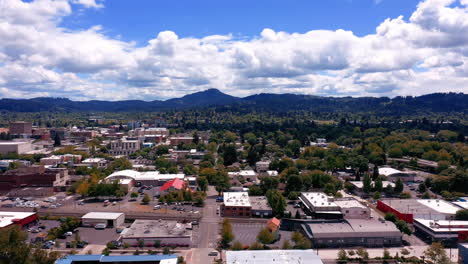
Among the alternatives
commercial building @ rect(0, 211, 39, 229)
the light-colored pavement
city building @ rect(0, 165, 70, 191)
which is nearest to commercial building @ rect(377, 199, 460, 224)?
the light-colored pavement

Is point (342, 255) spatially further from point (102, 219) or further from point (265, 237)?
point (102, 219)

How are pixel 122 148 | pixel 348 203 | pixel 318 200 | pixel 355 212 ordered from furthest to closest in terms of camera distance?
pixel 122 148, pixel 318 200, pixel 348 203, pixel 355 212

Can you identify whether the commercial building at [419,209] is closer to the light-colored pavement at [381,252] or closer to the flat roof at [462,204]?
the flat roof at [462,204]

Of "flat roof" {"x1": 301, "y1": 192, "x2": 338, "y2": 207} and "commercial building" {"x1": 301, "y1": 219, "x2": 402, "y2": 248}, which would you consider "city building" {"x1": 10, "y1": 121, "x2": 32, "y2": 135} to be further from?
"commercial building" {"x1": 301, "y1": 219, "x2": 402, "y2": 248}

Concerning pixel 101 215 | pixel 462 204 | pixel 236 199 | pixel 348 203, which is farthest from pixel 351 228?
pixel 101 215

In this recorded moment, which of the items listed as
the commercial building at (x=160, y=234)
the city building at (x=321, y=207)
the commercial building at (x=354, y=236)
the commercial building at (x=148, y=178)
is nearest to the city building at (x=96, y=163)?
the commercial building at (x=148, y=178)

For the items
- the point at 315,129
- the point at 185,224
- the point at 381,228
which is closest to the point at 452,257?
the point at 381,228
